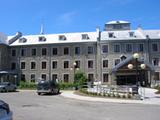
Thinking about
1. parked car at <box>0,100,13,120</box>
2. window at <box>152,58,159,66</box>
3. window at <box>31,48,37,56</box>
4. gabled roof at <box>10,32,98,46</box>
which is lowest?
parked car at <box>0,100,13,120</box>

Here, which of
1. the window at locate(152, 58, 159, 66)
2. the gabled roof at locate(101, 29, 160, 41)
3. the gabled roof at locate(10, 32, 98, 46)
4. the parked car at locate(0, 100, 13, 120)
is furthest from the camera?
the gabled roof at locate(10, 32, 98, 46)

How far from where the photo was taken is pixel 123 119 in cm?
1304

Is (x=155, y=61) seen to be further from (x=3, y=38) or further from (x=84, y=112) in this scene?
(x=84, y=112)

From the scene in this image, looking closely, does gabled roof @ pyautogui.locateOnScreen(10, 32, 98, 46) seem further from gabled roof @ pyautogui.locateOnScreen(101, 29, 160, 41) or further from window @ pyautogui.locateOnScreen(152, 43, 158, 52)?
window @ pyautogui.locateOnScreen(152, 43, 158, 52)

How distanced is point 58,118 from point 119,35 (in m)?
47.2

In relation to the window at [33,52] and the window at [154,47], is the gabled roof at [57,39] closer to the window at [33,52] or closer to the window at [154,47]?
the window at [33,52]

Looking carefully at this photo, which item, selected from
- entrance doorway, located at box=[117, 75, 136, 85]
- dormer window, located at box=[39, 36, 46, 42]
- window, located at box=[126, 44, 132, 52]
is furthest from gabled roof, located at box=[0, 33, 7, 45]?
entrance doorway, located at box=[117, 75, 136, 85]

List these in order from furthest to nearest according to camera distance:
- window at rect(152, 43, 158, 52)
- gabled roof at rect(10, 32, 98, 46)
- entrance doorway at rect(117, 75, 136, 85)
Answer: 1. gabled roof at rect(10, 32, 98, 46)
2. window at rect(152, 43, 158, 52)
3. entrance doorway at rect(117, 75, 136, 85)

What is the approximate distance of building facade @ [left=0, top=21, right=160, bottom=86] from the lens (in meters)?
56.2

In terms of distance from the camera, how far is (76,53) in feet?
194

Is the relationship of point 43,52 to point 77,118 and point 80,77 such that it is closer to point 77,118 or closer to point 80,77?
point 80,77

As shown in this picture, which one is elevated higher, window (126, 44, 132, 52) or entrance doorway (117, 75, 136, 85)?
window (126, 44, 132, 52)

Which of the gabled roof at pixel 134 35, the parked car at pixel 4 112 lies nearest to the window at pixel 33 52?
the gabled roof at pixel 134 35

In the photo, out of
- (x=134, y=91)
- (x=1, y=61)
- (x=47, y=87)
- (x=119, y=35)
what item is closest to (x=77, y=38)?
(x=119, y=35)
